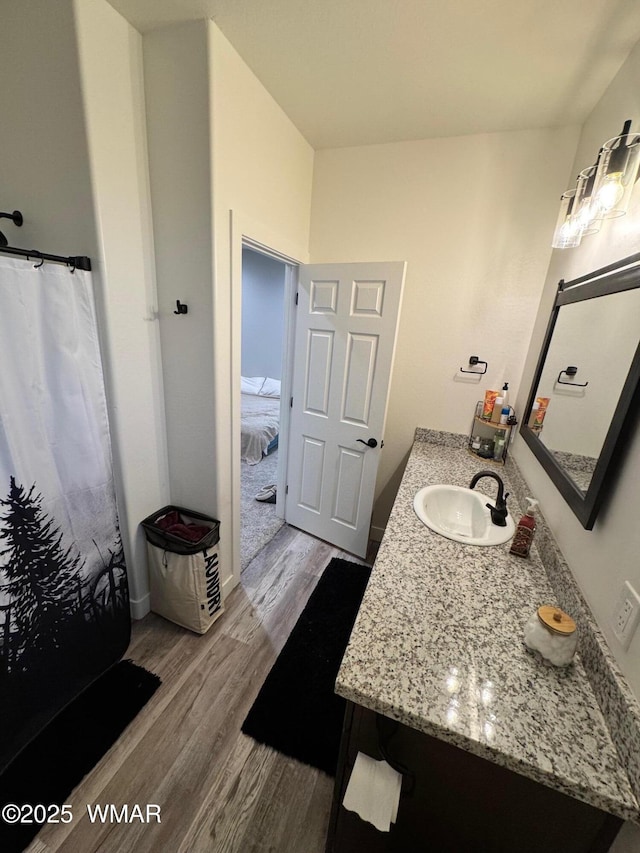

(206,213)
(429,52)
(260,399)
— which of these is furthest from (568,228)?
(260,399)

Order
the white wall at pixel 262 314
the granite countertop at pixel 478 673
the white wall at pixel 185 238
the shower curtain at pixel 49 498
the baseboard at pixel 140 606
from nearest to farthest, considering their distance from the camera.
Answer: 1. the granite countertop at pixel 478 673
2. the shower curtain at pixel 49 498
3. the white wall at pixel 185 238
4. the baseboard at pixel 140 606
5. the white wall at pixel 262 314

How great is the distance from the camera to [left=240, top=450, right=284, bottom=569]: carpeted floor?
A: 8.08 feet

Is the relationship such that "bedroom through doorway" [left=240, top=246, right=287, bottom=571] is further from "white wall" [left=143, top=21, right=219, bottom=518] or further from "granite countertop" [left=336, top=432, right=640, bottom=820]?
"granite countertop" [left=336, top=432, right=640, bottom=820]

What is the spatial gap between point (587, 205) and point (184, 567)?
2257mm

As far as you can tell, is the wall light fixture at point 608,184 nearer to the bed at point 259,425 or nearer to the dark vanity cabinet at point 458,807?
the dark vanity cabinet at point 458,807

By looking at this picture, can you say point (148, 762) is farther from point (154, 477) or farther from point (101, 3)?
point (101, 3)

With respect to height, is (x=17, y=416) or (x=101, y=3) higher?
(x=101, y=3)

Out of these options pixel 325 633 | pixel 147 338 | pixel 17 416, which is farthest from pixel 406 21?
pixel 325 633

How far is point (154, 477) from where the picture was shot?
177 cm

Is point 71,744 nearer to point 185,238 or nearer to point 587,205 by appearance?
point 185,238

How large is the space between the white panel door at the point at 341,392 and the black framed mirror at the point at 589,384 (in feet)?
2.75

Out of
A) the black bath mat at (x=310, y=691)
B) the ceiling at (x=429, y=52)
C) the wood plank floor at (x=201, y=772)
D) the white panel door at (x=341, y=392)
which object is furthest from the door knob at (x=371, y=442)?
the ceiling at (x=429, y=52)

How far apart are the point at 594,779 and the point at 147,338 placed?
1.96 m

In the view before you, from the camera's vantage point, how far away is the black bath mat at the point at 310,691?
1349mm
